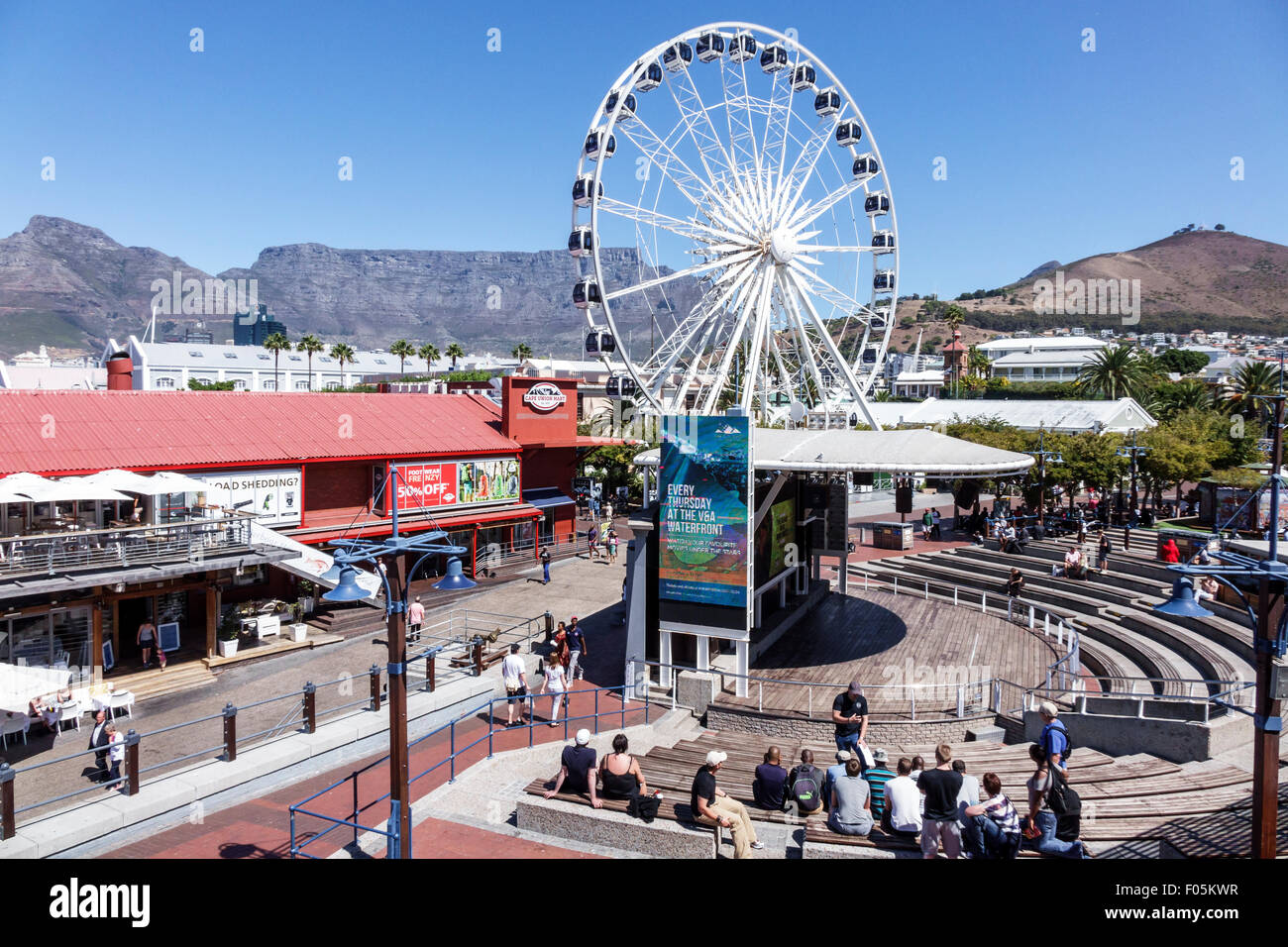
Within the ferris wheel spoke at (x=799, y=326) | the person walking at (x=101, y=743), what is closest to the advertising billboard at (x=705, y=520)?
the person walking at (x=101, y=743)

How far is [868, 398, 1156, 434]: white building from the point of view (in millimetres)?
56941

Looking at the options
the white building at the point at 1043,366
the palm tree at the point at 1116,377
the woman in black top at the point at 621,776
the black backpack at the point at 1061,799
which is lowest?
the woman in black top at the point at 621,776

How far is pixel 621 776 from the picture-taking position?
37.1ft

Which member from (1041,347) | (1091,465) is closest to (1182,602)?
(1091,465)

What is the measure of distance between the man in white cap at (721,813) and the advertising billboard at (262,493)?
20972 millimetres

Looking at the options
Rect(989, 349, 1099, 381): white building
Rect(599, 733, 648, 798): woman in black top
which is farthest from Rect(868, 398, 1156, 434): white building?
Rect(989, 349, 1099, 381): white building

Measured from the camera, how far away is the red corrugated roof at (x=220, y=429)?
24391 mm

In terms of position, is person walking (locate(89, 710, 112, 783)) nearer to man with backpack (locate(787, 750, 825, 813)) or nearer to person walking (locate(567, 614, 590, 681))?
person walking (locate(567, 614, 590, 681))

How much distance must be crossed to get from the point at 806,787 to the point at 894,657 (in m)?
9.09

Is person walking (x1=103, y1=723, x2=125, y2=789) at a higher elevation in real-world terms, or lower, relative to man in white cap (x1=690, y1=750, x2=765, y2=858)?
lower

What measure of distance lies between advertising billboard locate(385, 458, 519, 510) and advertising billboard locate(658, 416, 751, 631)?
628 inches

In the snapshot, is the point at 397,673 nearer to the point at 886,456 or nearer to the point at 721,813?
the point at 721,813

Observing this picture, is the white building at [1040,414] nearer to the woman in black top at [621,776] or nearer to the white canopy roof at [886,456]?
the white canopy roof at [886,456]
